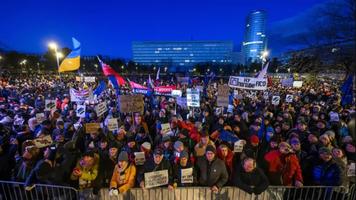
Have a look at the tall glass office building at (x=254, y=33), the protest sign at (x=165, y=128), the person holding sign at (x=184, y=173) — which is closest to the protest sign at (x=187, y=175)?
the person holding sign at (x=184, y=173)

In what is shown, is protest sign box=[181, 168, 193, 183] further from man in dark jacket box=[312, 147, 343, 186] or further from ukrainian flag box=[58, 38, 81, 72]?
ukrainian flag box=[58, 38, 81, 72]

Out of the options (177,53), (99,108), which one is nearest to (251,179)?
(99,108)

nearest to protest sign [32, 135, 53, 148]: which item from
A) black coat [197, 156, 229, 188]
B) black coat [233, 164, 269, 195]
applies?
black coat [197, 156, 229, 188]

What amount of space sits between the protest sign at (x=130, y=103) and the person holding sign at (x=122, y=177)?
13.4ft

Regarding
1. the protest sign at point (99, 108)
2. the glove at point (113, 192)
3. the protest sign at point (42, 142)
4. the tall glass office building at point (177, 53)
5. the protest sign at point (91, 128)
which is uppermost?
the tall glass office building at point (177, 53)

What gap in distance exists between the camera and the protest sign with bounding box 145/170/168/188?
176 inches

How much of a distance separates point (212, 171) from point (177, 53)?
150 meters

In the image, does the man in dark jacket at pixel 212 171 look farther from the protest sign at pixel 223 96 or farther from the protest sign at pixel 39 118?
the protest sign at pixel 39 118

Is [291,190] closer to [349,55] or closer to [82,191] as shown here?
[349,55]

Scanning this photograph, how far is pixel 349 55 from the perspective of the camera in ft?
18.8

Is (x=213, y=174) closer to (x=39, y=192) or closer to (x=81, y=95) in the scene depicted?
(x=39, y=192)

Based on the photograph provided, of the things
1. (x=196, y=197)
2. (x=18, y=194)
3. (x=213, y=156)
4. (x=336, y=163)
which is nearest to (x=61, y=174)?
(x=18, y=194)

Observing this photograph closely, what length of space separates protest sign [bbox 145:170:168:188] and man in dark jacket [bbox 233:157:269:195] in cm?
141

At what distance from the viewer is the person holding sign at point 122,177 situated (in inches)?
177
